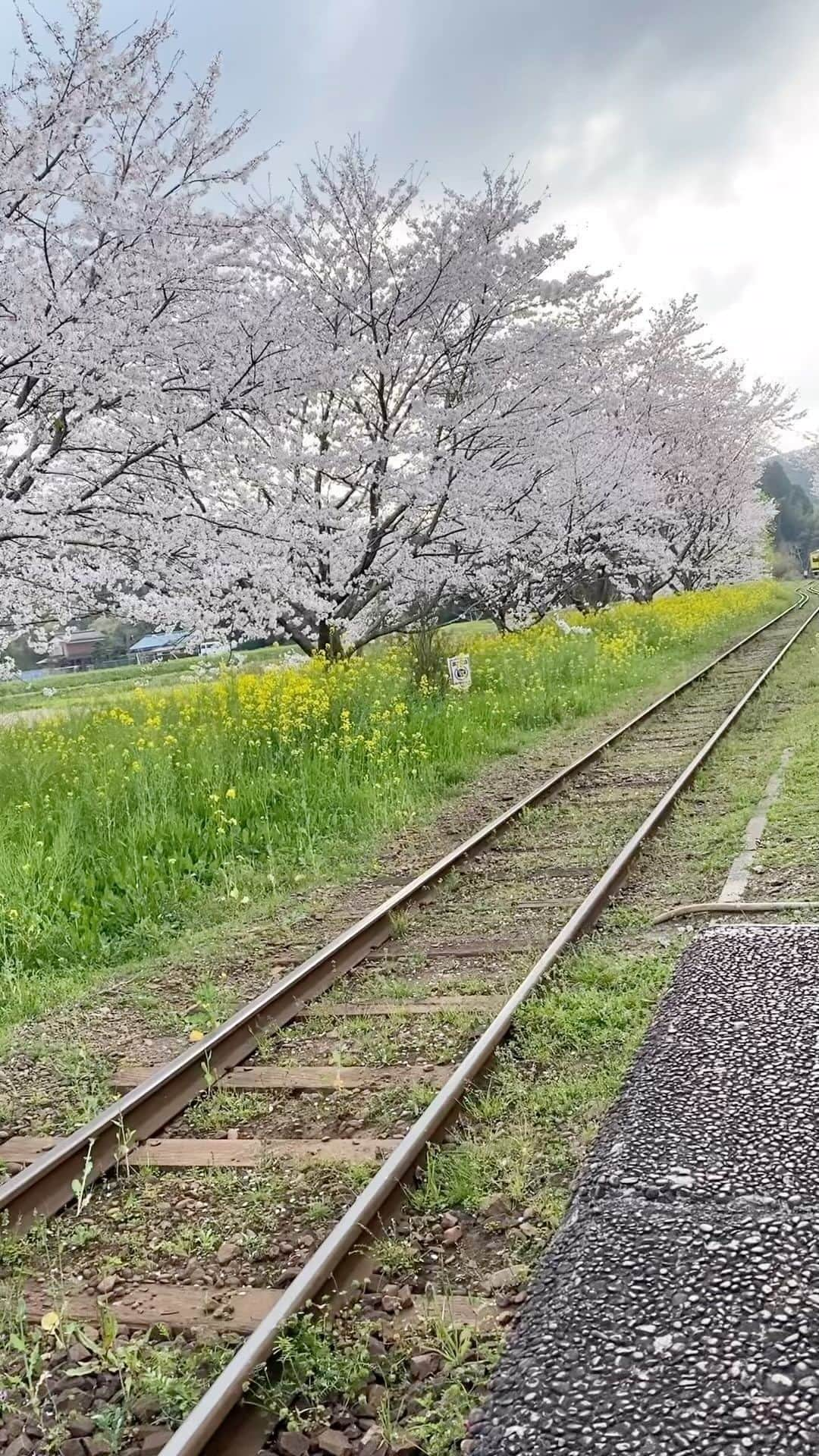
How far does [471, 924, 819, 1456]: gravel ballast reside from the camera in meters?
2.45

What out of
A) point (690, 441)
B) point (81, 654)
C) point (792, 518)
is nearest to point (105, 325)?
point (690, 441)

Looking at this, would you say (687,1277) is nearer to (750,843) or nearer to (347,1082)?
(347,1082)

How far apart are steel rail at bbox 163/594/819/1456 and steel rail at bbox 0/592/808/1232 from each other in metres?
1.15

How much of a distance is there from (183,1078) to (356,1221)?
64.0 inches

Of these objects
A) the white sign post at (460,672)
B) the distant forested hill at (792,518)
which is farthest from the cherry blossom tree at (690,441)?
the distant forested hill at (792,518)

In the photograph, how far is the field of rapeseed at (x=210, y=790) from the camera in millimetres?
7020

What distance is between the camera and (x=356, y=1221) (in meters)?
3.34

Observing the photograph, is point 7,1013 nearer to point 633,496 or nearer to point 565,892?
point 565,892

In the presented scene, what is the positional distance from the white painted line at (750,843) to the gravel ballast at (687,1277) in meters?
2.07

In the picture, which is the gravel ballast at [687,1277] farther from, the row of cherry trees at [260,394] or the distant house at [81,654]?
the distant house at [81,654]

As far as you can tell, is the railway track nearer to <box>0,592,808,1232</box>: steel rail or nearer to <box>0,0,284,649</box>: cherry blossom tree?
<box>0,592,808,1232</box>: steel rail

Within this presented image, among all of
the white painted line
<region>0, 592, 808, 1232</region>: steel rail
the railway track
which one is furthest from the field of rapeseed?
the white painted line

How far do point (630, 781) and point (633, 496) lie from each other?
15322mm

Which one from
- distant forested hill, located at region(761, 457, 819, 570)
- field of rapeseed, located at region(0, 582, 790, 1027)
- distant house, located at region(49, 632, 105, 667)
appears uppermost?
distant forested hill, located at region(761, 457, 819, 570)
